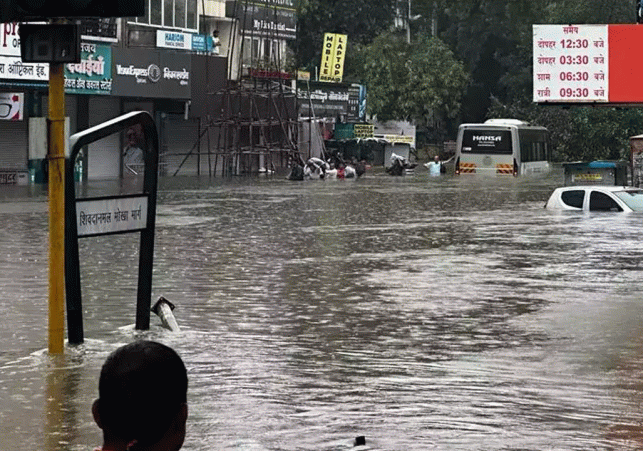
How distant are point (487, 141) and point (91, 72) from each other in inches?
975

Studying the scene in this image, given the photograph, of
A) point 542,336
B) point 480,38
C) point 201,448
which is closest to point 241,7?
point 480,38

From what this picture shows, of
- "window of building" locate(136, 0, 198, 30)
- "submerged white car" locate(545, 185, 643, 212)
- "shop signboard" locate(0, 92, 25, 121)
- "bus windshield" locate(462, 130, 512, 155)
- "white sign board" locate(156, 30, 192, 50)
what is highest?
"window of building" locate(136, 0, 198, 30)

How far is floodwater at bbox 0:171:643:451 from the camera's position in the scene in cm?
974

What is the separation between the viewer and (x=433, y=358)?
12.9 meters

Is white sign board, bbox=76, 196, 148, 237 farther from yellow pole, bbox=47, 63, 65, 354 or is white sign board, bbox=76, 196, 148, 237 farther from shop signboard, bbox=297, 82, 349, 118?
shop signboard, bbox=297, 82, 349, 118

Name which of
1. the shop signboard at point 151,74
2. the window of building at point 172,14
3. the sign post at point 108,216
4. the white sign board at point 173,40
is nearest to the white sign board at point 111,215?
the sign post at point 108,216

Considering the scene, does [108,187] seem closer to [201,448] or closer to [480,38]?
[201,448]

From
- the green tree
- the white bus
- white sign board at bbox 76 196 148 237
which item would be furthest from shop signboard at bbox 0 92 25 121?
the green tree

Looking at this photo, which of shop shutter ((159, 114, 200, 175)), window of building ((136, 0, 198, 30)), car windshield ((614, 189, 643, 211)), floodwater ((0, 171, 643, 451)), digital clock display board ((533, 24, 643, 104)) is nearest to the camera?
floodwater ((0, 171, 643, 451))

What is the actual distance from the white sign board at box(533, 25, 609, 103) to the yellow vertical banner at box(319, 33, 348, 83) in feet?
166

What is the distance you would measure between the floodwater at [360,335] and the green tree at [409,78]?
6568 centimetres

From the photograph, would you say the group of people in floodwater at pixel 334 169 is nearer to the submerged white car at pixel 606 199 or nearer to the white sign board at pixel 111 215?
the submerged white car at pixel 606 199

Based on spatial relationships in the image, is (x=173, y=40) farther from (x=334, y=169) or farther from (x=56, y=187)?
(x=56, y=187)

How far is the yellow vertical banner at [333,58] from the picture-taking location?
3460 inches
